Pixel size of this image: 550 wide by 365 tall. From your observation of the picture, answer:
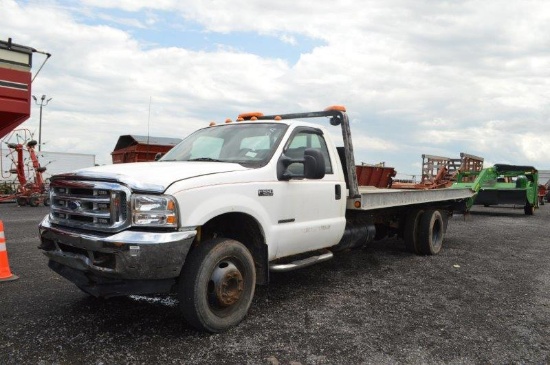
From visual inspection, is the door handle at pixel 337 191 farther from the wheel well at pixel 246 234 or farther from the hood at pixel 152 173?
the hood at pixel 152 173

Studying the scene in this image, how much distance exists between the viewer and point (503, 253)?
27.7 ft

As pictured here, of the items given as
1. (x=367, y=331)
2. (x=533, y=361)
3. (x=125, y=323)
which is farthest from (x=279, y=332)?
(x=533, y=361)

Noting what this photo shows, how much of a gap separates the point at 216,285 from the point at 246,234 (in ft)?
2.40

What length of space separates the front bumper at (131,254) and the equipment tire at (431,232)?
17.3ft

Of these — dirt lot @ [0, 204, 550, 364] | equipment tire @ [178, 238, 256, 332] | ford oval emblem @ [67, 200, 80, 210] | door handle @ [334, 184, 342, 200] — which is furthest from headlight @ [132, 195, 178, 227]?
door handle @ [334, 184, 342, 200]

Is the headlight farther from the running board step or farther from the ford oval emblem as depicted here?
the running board step

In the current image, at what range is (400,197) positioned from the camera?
6793mm

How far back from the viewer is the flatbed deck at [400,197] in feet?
19.2

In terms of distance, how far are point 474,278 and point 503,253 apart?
8.33 ft

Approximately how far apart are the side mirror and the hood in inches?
18.2

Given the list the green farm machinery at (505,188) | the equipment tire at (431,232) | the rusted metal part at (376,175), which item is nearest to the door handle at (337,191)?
the equipment tire at (431,232)

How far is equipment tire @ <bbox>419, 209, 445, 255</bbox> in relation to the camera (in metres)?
7.87

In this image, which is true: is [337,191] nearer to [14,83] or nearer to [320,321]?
[320,321]

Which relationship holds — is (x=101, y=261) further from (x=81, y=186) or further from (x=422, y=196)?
(x=422, y=196)
